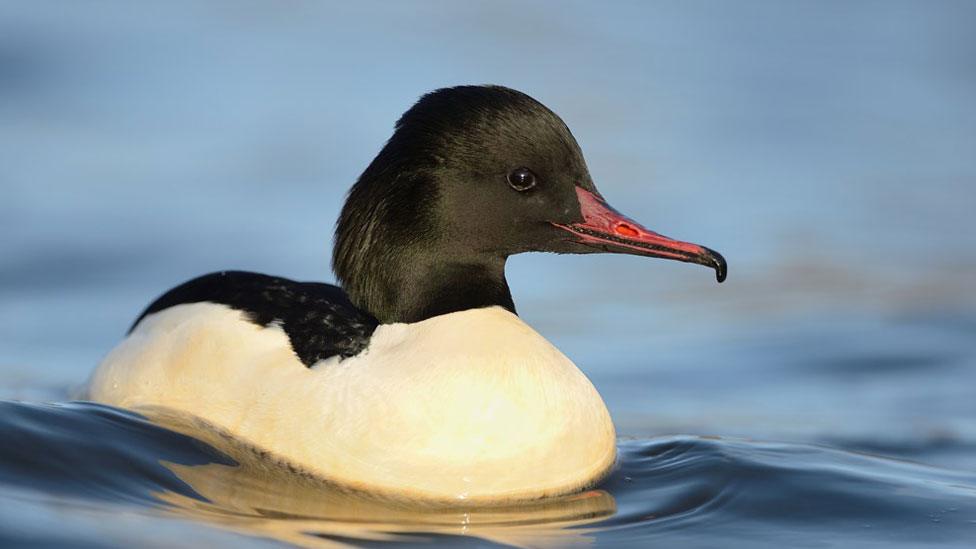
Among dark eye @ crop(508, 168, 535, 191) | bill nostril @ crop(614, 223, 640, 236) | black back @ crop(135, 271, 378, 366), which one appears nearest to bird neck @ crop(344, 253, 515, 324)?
black back @ crop(135, 271, 378, 366)

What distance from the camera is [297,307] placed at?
7.04 metres

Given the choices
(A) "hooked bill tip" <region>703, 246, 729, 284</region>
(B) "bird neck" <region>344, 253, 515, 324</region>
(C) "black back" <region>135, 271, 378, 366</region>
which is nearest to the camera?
(A) "hooked bill tip" <region>703, 246, 729, 284</region>

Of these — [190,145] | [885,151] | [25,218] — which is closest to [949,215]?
[885,151]

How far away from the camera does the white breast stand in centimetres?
624

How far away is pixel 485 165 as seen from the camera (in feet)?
21.4

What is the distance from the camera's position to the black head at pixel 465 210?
6.45 meters

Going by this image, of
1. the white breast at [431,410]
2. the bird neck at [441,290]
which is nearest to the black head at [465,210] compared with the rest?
the bird neck at [441,290]

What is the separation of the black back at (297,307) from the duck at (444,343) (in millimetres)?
15

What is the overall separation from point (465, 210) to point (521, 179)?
0.81 feet

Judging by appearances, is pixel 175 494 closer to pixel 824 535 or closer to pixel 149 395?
pixel 149 395

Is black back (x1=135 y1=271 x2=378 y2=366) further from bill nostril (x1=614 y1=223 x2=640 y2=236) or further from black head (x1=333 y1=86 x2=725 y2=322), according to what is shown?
bill nostril (x1=614 y1=223 x2=640 y2=236)

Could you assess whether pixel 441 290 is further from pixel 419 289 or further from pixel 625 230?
pixel 625 230

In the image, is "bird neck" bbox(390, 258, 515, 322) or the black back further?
the black back

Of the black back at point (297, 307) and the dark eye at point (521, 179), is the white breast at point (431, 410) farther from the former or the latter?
the dark eye at point (521, 179)
